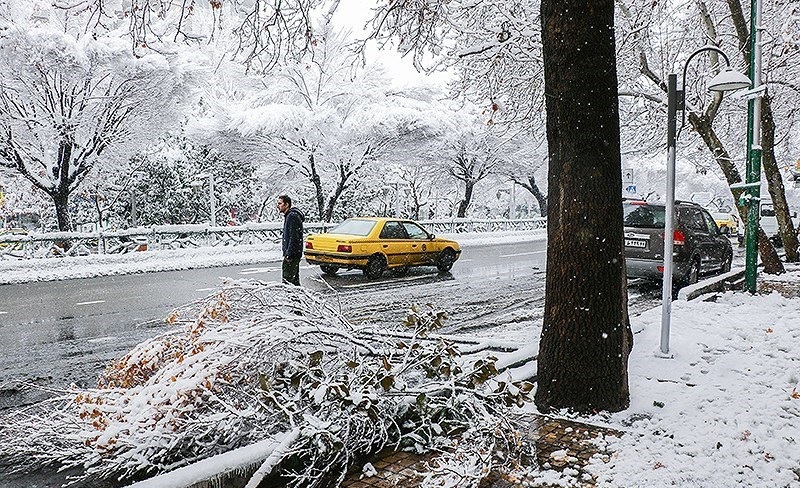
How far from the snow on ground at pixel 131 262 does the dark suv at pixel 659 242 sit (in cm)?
1171

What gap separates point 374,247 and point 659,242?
644 cm

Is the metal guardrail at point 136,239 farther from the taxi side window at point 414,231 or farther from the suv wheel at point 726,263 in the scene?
the suv wheel at point 726,263

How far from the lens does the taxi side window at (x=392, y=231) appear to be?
52.5 feet

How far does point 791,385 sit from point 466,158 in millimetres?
30319

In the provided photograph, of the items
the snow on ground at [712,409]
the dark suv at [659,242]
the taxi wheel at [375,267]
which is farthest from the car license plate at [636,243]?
the taxi wheel at [375,267]

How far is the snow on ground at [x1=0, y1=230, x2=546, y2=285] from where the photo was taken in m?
16.8

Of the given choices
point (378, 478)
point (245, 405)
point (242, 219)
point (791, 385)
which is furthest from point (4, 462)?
point (242, 219)

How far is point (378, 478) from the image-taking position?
4004mm

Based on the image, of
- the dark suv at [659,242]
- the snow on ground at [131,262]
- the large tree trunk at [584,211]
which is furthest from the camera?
the snow on ground at [131,262]

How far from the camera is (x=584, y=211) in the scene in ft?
16.4

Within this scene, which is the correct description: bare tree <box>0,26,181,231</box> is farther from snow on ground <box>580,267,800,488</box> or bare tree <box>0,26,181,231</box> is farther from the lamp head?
snow on ground <box>580,267,800,488</box>

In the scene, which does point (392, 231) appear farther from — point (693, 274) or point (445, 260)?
point (693, 274)

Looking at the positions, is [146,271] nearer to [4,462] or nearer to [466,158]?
[4,462]

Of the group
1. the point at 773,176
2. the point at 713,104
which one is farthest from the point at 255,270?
the point at 773,176
